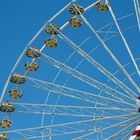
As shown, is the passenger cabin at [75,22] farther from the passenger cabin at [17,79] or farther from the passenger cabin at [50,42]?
the passenger cabin at [17,79]

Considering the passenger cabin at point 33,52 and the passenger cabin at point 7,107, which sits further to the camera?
the passenger cabin at point 33,52

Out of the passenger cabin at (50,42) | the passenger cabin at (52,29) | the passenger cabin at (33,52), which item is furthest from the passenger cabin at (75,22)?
the passenger cabin at (33,52)

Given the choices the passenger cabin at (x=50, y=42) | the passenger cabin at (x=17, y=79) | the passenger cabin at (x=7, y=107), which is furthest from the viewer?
the passenger cabin at (x=50, y=42)

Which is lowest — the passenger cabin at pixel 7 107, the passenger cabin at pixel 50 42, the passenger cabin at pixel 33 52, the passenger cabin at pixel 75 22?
the passenger cabin at pixel 7 107

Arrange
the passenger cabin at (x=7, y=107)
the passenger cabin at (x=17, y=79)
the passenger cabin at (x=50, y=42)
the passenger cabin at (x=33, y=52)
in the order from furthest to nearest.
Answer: the passenger cabin at (x=50, y=42)
the passenger cabin at (x=33, y=52)
the passenger cabin at (x=17, y=79)
the passenger cabin at (x=7, y=107)

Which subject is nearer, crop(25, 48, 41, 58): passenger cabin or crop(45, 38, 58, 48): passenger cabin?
crop(25, 48, 41, 58): passenger cabin

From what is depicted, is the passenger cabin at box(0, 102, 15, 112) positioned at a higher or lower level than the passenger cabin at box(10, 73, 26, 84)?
lower

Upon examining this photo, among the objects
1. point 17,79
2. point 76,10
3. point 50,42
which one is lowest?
point 17,79

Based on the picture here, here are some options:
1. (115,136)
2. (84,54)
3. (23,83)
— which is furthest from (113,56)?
(23,83)

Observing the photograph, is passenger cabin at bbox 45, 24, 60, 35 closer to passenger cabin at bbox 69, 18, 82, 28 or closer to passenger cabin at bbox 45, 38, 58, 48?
passenger cabin at bbox 45, 38, 58, 48

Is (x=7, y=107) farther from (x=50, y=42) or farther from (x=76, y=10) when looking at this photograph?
(x=76, y=10)

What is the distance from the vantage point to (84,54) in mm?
26031

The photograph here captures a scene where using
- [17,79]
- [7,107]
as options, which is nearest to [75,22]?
[17,79]

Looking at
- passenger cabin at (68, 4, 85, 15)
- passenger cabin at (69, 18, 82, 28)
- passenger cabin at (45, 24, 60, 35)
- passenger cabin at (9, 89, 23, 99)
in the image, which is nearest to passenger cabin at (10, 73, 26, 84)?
passenger cabin at (9, 89, 23, 99)
